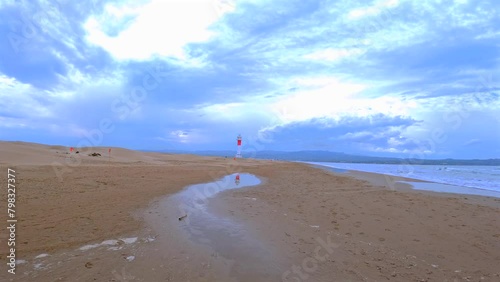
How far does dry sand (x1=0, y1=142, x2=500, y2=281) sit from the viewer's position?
569 cm

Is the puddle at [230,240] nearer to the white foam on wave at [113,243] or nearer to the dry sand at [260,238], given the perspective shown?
the dry sand at [260,238]

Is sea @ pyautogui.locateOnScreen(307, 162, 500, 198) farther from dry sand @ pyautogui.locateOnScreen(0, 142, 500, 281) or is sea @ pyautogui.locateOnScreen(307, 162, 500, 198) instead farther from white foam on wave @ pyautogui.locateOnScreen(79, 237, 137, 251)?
white foam on wave @ pyautogui.locateOnScreen(79, 237, 137, 251)

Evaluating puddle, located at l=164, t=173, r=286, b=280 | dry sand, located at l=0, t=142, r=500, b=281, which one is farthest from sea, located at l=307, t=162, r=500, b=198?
puddle, located at l=164, t=173, r=286, b=280

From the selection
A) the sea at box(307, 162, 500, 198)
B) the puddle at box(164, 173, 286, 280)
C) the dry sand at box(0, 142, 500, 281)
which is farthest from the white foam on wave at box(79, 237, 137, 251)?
the sea at box(307, 162, 500, 198)

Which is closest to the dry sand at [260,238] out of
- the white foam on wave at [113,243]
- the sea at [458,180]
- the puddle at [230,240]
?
the white foam on wave at [113,243]

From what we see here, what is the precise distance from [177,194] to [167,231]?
22.0 feet

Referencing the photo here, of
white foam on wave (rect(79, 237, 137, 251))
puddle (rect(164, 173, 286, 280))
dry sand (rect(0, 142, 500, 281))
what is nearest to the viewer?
dry sand (rect(0, 142, 500, 281))

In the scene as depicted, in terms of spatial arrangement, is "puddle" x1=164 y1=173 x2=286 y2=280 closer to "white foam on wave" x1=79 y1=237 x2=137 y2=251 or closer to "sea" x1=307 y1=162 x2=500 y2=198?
"white foam on wave" x1=79 y1=237 x2=137 y2=251

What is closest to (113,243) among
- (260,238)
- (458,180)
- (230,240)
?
(230,240)

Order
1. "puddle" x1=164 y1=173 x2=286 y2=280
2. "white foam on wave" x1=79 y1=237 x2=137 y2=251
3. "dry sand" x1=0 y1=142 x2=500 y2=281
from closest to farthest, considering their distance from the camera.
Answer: "dry sand" x1=0 y1=142 x2=500 y2=281 < "puddle" x1=164 y1=173 x2=286 y2=280 < "white foam on wave" x1=79 y1=237 x2=137 y2=251

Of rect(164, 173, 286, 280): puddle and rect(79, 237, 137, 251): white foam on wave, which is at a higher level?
rect(79, 237, 137, 251): white foam on wave

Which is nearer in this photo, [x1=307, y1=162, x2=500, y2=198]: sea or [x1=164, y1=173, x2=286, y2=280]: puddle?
[x1=164, y1=173, x2=286, y2=280]: puddle

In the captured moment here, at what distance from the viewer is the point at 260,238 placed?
8.01 metres

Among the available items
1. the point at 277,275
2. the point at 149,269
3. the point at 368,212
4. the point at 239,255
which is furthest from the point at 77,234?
the point at 368,212
